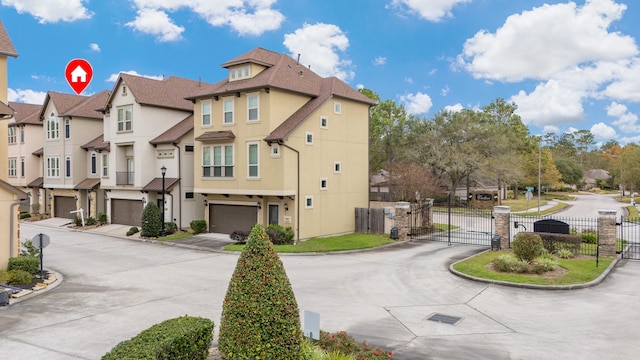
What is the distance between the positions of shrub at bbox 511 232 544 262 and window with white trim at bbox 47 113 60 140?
37.7m

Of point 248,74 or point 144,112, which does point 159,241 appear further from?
point 248,74

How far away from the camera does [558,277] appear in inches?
659

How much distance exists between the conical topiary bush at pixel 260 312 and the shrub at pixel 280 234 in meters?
17.6

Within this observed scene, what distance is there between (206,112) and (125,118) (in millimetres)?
7952

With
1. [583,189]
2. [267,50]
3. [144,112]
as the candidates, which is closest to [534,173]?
[583,189]

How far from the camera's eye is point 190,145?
104 ft

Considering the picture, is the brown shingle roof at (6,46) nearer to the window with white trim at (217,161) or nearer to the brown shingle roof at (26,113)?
the window with white trim at (217,161)

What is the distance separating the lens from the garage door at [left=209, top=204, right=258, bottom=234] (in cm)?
2841

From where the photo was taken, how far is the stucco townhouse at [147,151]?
31484 mm

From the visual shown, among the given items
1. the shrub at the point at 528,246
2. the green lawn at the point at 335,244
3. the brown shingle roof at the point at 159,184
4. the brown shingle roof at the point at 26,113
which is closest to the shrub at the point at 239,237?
the green lawn at the point at 335,244

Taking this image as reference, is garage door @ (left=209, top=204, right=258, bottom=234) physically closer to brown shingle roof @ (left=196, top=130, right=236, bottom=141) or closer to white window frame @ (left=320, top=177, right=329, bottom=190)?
white window frame @ (left=320, top=177, right=329, bottom=190)

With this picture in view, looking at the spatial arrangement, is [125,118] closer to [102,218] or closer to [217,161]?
[102,218]

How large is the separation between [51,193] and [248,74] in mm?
25252

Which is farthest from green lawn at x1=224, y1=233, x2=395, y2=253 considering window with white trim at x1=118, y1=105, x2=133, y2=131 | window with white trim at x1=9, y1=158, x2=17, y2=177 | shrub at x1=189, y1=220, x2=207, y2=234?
window with white trim at x1=9, y1=158, x2=17, y2=177
